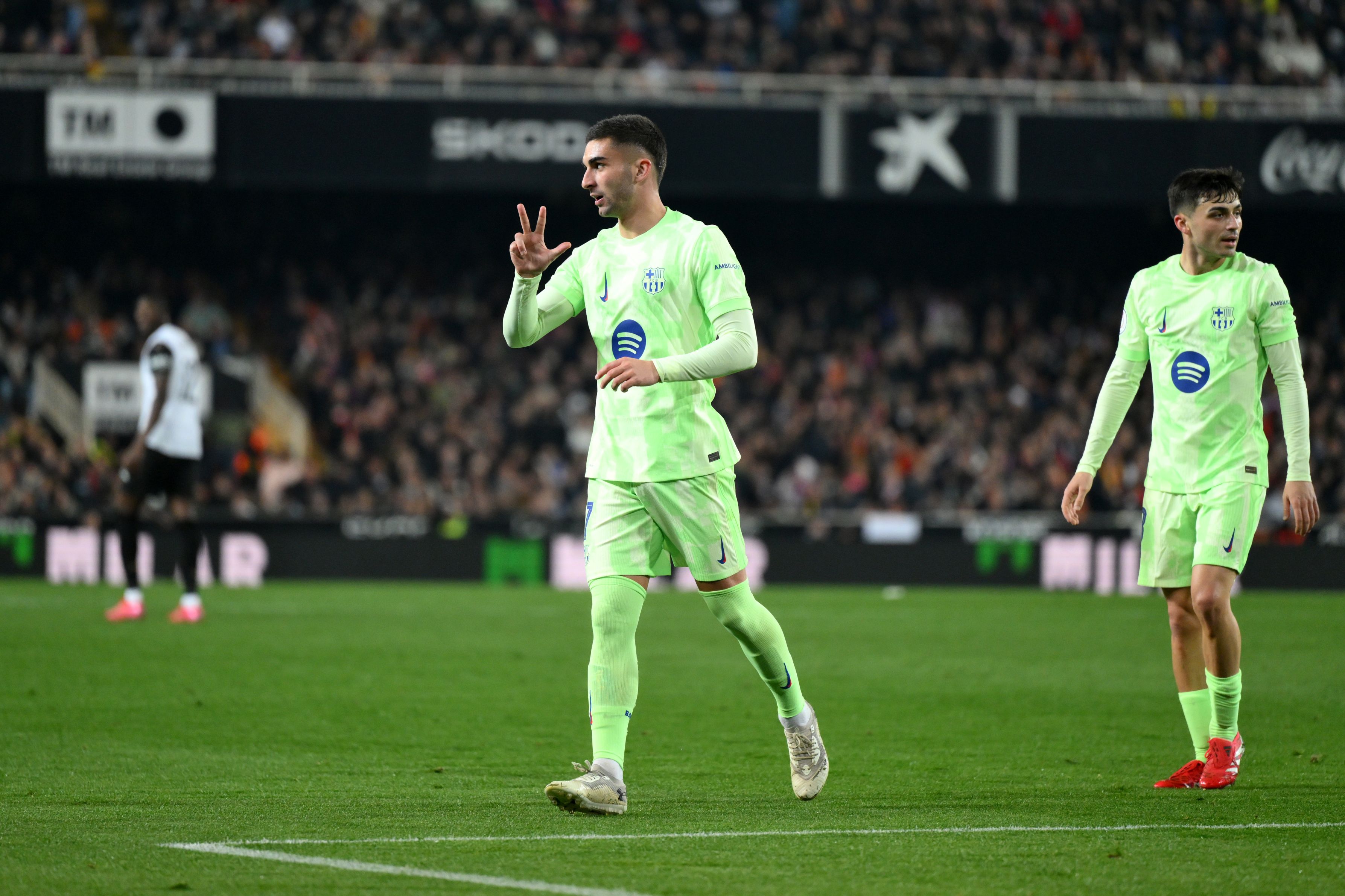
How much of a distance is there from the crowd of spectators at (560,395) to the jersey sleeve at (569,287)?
15.9m

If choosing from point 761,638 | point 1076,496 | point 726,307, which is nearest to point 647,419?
point 726,307

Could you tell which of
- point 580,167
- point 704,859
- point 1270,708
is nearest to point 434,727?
point 704,859

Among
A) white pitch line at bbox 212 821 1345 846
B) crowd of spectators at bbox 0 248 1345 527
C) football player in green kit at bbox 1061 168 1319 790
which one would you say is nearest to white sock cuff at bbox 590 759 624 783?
white pitch line at bbox 212 821 1345 846

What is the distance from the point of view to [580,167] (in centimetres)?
2350

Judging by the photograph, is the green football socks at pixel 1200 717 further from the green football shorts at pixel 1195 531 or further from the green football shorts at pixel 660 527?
the green football shorts at pixel 660 527

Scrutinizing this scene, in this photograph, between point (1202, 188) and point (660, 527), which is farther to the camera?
point (1202, 188)

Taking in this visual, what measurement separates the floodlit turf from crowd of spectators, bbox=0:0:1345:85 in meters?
12.2

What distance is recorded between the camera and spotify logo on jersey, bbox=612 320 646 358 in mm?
6254

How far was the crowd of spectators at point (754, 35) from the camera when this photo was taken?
81.8 ft

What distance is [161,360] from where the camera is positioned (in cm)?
1317

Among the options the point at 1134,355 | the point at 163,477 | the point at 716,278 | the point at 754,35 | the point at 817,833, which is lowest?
the point at 817,833

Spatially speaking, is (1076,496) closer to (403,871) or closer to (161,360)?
(403,871)

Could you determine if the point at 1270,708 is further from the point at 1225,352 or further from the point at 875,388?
the point at 875,388

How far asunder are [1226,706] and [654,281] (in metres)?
2.72
